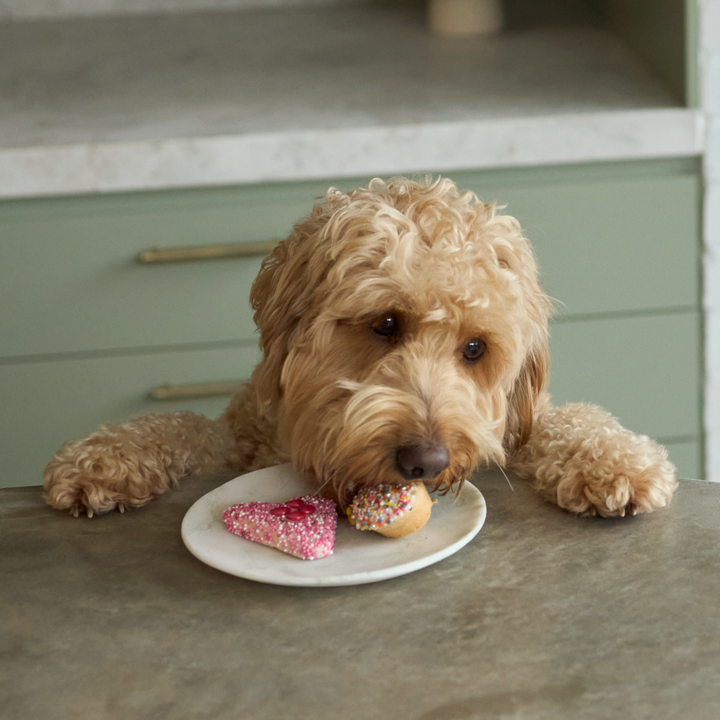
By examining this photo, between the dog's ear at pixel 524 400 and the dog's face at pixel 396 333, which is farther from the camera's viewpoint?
the dog's ear at pixel 524 400

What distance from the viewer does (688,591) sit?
0.76m

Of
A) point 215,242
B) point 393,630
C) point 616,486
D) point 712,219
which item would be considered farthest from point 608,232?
point 393,630

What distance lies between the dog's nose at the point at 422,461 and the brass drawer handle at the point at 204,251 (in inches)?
47.2

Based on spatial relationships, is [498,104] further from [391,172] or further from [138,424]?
[138,424]

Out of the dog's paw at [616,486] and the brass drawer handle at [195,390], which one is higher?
the dog's paw at [616,486]

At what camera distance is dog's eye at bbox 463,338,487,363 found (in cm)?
111

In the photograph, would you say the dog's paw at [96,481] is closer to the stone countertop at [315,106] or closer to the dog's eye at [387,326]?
the dog's eye at [387,326]

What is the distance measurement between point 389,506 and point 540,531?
0.52 feet

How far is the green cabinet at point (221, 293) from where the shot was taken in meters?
2.06

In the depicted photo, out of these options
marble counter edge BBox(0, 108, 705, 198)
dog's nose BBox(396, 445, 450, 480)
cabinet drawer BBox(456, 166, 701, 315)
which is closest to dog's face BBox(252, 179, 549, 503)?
dog's nose BBox(396, 445, 450, 480)

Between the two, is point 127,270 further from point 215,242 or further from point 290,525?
point 290,525

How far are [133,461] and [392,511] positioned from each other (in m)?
0.39

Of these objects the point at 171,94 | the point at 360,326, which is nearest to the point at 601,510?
the point at 360,326

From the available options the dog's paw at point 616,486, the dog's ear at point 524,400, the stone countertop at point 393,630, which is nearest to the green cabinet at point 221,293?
the dog's ear at point 524,400
